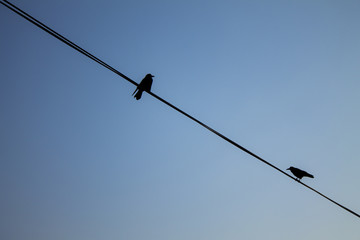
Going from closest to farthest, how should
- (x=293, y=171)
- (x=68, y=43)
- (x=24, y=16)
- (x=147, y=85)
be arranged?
1. (x=24, y=16)
2. (x=68, y=43)
3. (x=293, y=171)
4. (x=147, y=85)

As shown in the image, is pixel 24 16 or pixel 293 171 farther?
pixel 293 171

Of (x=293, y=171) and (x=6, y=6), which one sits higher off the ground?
(x=293, y=171)

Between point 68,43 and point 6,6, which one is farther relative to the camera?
point 68,43

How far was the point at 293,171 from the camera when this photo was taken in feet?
27.9

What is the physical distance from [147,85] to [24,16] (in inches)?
231

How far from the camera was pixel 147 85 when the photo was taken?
9273 mm

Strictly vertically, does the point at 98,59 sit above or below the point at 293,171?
below

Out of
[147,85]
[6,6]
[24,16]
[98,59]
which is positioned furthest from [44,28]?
[147,85]

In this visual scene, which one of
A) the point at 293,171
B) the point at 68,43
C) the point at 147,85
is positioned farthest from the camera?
the point at 147,85

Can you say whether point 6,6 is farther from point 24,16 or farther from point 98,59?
point 98,59

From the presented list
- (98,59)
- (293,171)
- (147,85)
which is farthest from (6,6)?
(293,171)

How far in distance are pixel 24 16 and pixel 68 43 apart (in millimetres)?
630

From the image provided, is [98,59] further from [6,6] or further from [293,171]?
[293,171]

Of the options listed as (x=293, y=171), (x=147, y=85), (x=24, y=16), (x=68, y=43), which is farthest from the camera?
(x=147, y=85)
